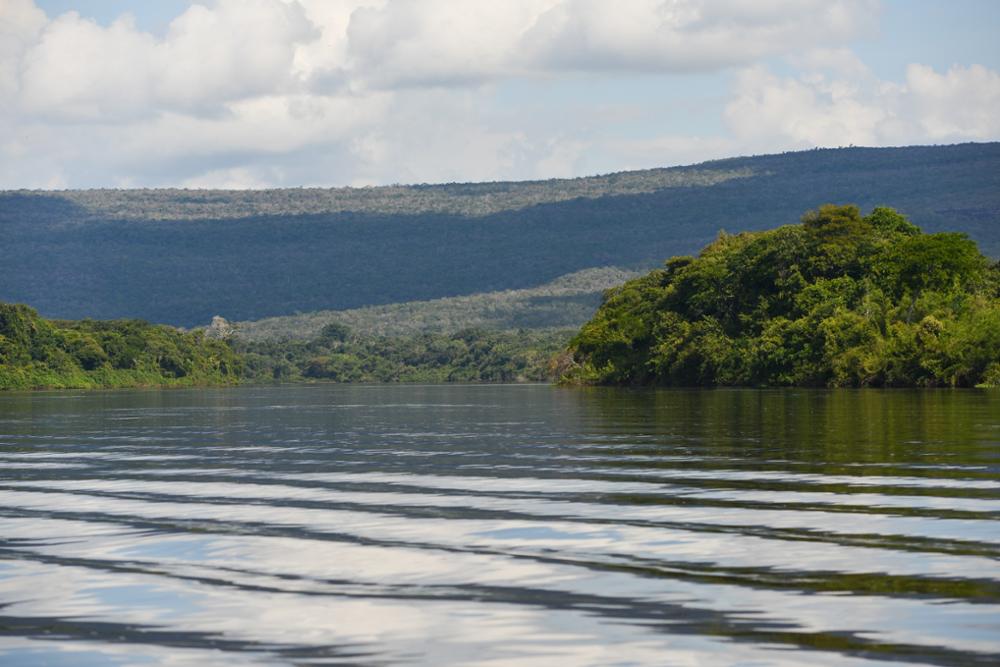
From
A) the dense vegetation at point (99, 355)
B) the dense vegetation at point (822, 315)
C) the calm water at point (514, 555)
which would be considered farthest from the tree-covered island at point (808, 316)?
the calm water at point (514, 555)

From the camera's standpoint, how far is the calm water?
11.2 m

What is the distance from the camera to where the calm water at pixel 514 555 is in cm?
1120

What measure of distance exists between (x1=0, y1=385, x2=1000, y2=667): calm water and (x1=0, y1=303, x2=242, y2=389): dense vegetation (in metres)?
109

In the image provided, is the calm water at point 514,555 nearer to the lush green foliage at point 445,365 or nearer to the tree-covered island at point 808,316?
the tree-covered island at point 808,316

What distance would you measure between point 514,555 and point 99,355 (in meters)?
135

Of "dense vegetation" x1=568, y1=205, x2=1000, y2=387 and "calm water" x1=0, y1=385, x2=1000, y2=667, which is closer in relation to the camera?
"calm water" x1=0, y1=385, x2=1000, y2=667

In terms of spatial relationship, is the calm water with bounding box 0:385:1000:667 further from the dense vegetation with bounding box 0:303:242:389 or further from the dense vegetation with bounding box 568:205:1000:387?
the dense vegetation with bounding box 0:303:242:389

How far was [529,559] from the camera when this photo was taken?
14.7 meters

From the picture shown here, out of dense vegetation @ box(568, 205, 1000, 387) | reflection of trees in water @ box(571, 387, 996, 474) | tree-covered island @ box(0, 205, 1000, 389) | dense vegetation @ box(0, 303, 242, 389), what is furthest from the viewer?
dense vegetation @ box(0, 303, 242, 389)

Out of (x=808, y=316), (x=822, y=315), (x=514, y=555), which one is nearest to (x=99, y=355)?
(x=808, y=316)

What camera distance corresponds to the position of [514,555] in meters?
14.9

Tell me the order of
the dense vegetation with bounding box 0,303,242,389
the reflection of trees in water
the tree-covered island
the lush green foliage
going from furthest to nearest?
the lush green foliage, the dense vegetation with bounding box 0,303,242,389, the tree-covered island, the reflection of trees in water

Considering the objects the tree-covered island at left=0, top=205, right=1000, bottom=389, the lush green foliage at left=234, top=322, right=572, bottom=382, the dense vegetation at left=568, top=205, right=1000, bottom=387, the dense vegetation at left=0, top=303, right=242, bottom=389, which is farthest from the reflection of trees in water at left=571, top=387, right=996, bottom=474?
the lush green foliage at left=234, top=322, right=572, bottom=382

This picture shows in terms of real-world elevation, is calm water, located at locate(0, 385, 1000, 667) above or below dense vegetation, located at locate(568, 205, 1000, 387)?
below
